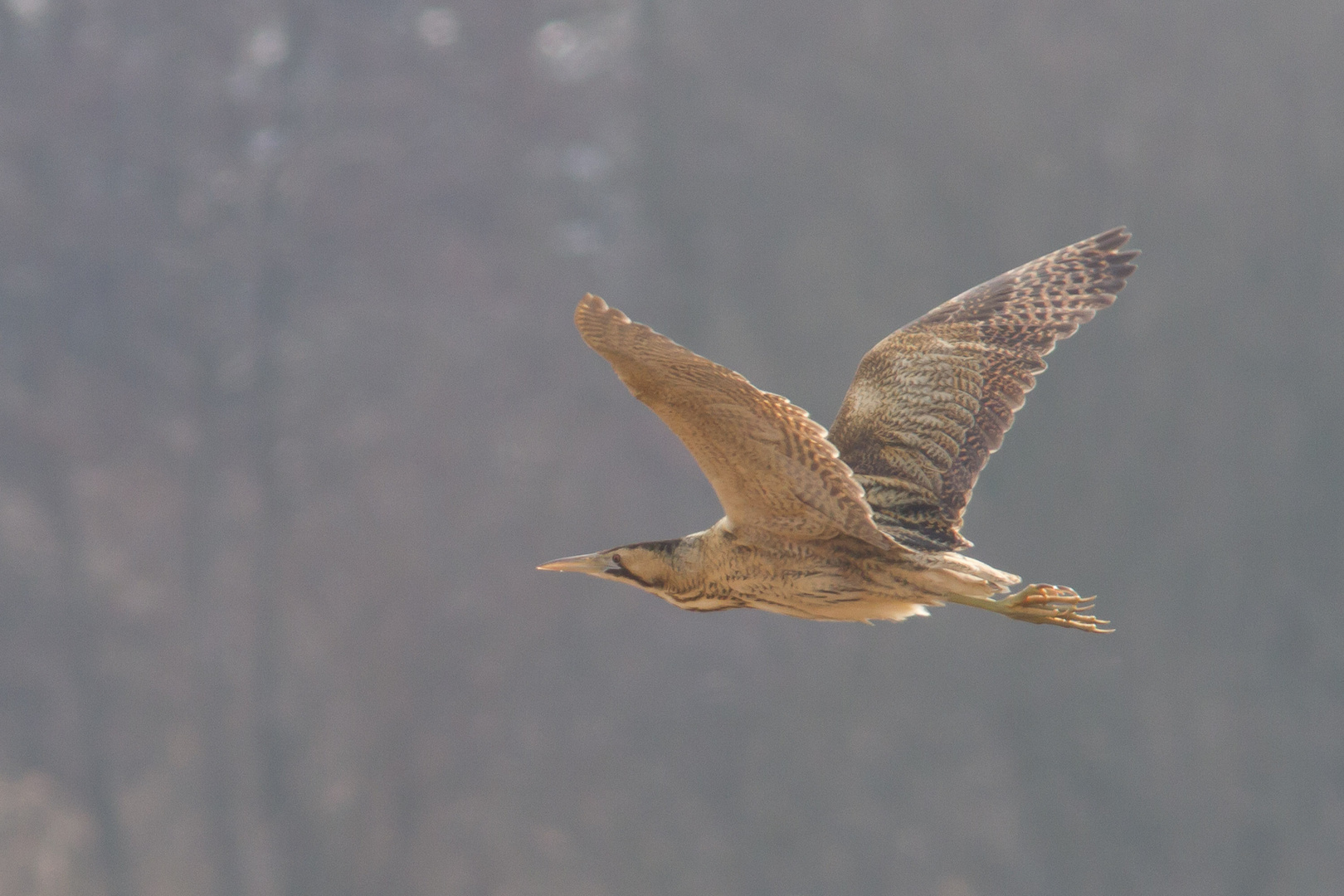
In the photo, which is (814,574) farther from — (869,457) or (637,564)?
(869,457)

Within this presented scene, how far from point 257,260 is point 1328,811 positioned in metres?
15.1

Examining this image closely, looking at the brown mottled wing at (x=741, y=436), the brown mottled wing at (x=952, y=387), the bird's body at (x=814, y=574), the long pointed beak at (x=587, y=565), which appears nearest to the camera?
the brown mottled wing at (x=741, y=436)

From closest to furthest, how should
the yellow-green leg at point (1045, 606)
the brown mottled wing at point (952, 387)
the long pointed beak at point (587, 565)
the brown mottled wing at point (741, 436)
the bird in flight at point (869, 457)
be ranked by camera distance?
the brown mottled wing at point (741, 436) → the bird in flight at point (869, 457) → the yellow-green leg at point (1045, 606) → the long pointed beak at point (587, 565) → the brown mottled wing at point (952, 387)

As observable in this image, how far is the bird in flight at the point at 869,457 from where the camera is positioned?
304 cm

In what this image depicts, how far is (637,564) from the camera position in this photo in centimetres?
361

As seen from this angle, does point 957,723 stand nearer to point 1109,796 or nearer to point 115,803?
point 1109,796

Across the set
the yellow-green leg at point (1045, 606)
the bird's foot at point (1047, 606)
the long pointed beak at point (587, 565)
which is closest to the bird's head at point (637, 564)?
the long pointed beak at point (587, 565)

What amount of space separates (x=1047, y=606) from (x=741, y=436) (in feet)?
3.12

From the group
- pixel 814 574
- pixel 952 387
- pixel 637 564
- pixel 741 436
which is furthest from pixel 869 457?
pixel 741 436

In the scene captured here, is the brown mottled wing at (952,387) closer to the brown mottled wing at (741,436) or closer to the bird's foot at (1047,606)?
the bird's foot at (1047,606)

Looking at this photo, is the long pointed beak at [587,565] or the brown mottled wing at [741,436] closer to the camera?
the brown mottled wing at [741,436]

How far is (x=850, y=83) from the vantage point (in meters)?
21.0

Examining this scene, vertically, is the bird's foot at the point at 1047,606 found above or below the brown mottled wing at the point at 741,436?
below

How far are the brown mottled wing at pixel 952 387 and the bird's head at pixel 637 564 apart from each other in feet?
1.70
